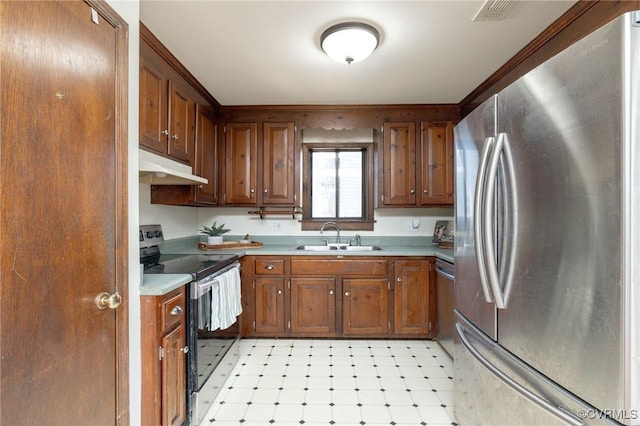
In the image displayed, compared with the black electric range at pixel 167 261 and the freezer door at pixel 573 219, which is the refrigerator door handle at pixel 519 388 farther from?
the black electric range at pixel 167 261

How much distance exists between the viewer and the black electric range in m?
1.67

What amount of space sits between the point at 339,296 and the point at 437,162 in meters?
1.67

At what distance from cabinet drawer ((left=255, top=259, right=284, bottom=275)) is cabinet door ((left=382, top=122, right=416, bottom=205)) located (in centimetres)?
133

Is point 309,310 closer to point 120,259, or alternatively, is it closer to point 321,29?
point 120,259

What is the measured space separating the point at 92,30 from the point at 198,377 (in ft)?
5.50

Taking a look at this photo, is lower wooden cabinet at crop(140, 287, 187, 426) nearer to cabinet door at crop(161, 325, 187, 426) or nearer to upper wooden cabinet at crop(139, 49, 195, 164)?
cabinet door at crop(161, 325, 187, 426)

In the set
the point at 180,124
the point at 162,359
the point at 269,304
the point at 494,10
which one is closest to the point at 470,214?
the point at 494,10

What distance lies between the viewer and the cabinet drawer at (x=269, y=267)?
2725 millimetres

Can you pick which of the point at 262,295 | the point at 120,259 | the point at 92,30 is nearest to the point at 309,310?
the point at 262,295

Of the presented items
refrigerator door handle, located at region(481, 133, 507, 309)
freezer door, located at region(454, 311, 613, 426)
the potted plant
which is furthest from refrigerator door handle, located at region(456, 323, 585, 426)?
the potted plant

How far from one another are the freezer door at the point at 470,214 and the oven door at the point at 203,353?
1.42 metres

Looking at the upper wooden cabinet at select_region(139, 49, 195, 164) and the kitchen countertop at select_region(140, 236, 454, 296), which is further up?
the upper wooden cabinet at select_region(139, 49, 195, 164)

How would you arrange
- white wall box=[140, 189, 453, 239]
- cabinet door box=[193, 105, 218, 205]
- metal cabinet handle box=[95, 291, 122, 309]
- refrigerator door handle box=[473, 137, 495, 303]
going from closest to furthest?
metal cabinet handle box=[95, 291, 122, 309], refrigerator door handle box=[473, 137, 495, 303], cabinet door box=[193, 105, 218, 205], white wall box=[140, 189, 453, 239]

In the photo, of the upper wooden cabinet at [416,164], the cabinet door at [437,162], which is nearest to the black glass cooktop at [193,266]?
the upper wooden cabinet at [416,164]
